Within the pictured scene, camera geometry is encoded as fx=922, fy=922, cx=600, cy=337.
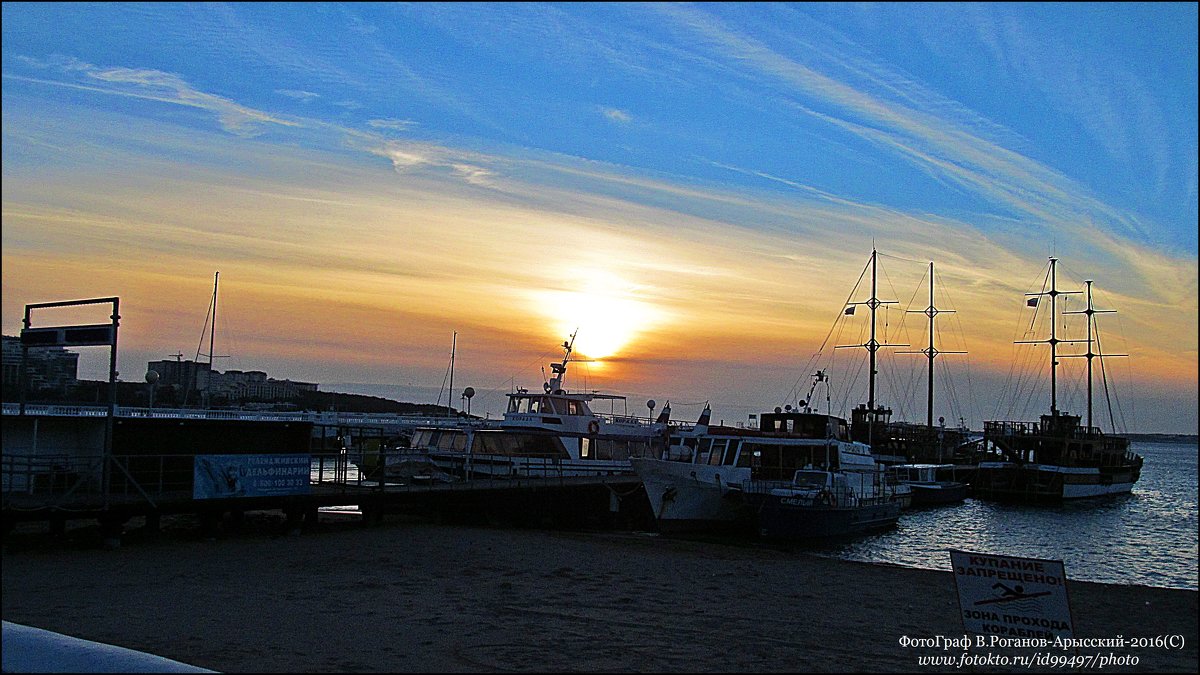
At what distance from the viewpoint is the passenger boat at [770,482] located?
33.2 metres

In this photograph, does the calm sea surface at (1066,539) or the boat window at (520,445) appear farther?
the boat window at (520,445)

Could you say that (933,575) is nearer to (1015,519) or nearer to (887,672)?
(887,672)

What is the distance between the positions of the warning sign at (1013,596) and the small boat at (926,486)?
44360 mm

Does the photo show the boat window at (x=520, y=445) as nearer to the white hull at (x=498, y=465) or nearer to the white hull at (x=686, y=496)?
the white hull at (x=498, y=465)

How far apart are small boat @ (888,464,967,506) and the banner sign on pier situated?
3701 cm

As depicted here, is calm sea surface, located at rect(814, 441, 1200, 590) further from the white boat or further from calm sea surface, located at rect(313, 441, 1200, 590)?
the white boat

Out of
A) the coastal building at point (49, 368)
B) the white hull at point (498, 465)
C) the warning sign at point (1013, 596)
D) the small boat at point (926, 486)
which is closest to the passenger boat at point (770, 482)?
the white hull at point (498, 465)

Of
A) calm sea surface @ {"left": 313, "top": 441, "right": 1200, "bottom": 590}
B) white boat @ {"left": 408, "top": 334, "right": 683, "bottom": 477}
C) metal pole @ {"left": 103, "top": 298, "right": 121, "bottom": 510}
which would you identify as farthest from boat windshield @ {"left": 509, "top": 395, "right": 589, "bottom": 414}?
metal pole @ {"left": 103, "top": 298, "right": 121, "bottom": 510}

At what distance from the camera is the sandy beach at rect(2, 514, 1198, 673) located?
11242mm

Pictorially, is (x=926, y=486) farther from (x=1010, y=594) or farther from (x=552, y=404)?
(x=1010, y=594)

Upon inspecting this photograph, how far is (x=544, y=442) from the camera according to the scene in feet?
127

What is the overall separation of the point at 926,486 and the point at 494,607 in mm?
49456

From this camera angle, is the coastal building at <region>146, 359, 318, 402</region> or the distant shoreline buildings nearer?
the distant shoreline buildings

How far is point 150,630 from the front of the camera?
12.1 meters
